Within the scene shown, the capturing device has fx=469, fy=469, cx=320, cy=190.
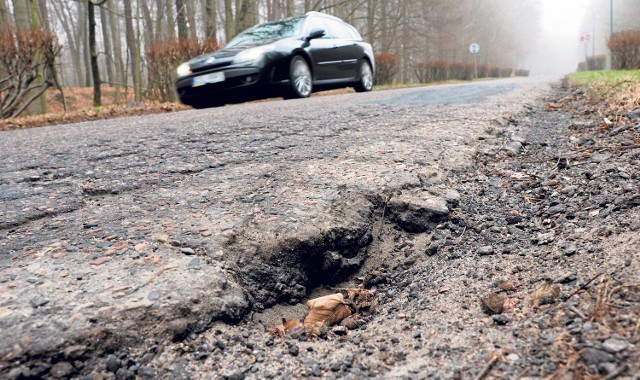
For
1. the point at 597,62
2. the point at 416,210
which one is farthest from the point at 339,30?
the point at 597,62

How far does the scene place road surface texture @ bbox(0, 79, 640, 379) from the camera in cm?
104

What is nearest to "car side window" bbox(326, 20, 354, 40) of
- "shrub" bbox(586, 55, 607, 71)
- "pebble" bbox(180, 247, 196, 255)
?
"pebble" bbox(180, 247, 196, 255)

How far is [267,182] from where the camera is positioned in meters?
2.12

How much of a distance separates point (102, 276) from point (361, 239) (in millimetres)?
882

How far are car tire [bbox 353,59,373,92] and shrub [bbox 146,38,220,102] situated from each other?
3.43m

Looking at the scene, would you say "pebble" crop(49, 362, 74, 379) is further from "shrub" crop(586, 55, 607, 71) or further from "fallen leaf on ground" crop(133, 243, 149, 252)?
"shrub" crop(586, 55, 607, 71)

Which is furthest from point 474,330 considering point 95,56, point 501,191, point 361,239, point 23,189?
point 95,56

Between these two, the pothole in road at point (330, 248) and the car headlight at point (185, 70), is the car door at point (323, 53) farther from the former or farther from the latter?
the pothole in road at point (330, 248)

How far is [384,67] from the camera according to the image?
18031 millimetres

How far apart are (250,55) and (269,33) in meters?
1.08

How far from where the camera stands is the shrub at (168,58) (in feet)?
33.9

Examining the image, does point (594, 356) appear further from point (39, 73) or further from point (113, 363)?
point (39, 73)

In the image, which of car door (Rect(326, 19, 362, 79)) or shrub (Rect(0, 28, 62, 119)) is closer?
shrub (Rect(0, 28, 62, 119))

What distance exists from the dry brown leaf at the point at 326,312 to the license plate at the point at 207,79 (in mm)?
5977
